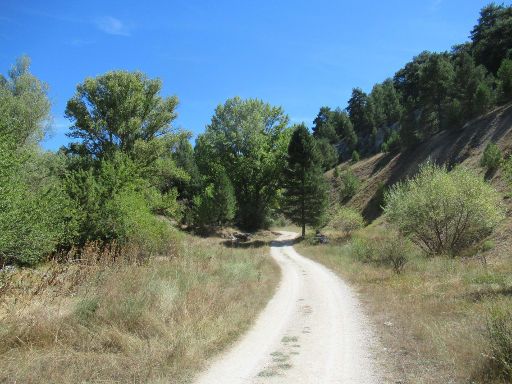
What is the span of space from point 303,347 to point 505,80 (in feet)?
189

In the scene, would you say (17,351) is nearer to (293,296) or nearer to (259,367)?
(259,367)

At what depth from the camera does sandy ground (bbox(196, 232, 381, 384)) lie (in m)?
6.81

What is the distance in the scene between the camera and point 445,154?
173ft

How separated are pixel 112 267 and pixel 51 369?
5.37 metres

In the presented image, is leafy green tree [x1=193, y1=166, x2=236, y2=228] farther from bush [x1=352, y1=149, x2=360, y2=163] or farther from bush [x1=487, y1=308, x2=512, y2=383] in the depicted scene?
bush [x1=352, y1=149, x2=360, y2=163]

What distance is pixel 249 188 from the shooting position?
2244 inches

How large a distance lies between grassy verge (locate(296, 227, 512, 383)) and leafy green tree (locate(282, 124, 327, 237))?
23432 millimetres

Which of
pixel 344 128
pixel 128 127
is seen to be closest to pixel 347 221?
pixel 128 127

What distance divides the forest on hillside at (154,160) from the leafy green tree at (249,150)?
144mm

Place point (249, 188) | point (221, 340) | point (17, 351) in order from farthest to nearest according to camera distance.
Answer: point (249, 188) < point (221, 340) < point (17, 351)

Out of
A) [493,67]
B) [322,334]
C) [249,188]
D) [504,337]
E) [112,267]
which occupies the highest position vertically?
[493,67]

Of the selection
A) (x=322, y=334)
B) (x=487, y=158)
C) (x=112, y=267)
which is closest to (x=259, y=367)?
(x=322, y=334)

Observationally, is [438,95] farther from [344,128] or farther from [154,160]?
[344,128]

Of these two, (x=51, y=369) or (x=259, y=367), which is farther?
(x=259, y=367)
